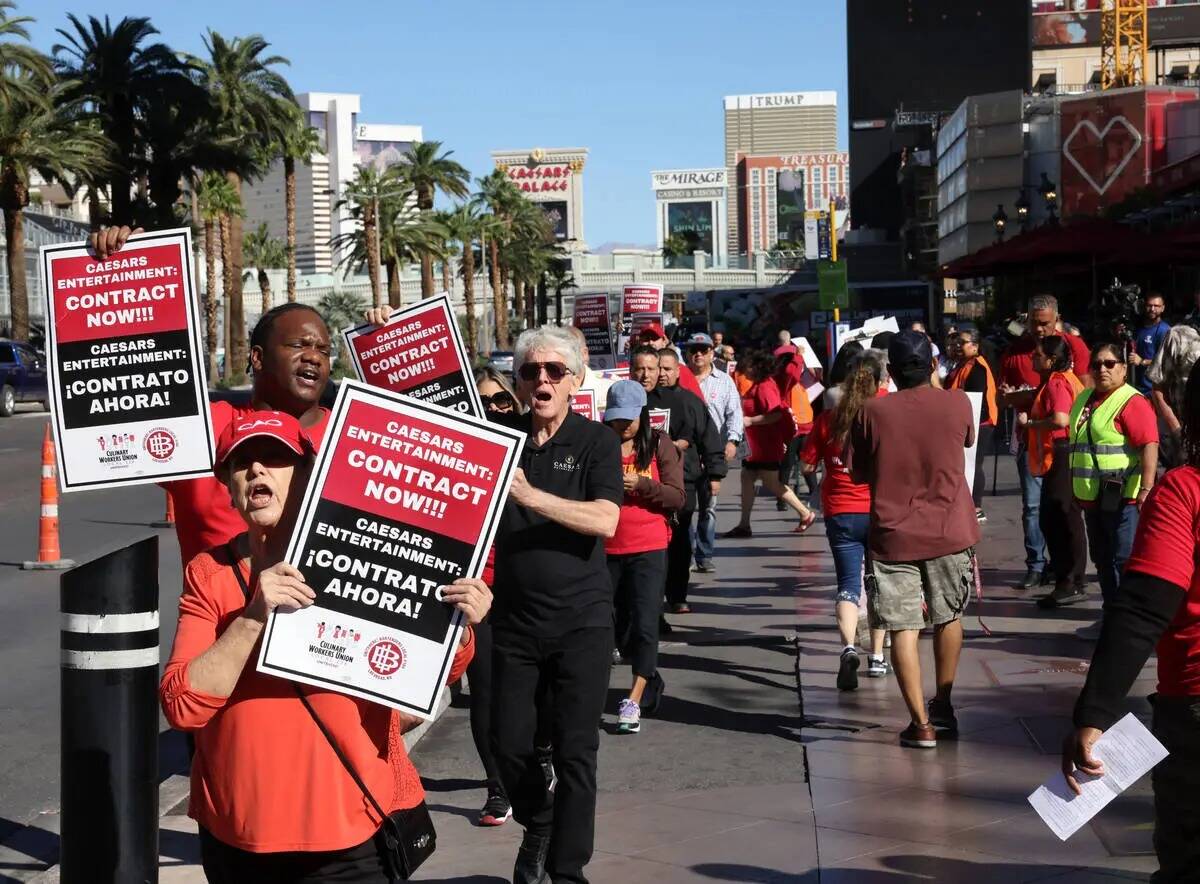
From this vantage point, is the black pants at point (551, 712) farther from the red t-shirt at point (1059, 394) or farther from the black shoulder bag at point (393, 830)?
the red t-shirt at point (1059, 394)

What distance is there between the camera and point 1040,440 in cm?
1137

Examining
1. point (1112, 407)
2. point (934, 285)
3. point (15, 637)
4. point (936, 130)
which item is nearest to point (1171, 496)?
point (1112, 407)

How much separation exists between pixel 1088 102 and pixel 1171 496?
80.7 meters

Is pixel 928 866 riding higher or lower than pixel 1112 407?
lower

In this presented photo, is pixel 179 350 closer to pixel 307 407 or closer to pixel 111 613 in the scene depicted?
pixel 307 407

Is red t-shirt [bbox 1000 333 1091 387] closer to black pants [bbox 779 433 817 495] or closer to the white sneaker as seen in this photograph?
black pants [bbox 779 433 817 495]

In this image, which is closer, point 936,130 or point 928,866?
point 928,866

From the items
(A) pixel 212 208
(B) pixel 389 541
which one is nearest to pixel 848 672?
(B) pixel 389 541

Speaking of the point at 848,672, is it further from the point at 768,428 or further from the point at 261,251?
the point at 261,251

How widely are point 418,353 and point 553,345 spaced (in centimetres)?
152

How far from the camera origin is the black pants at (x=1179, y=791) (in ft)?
11.9

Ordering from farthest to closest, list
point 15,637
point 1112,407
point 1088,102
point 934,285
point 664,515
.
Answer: point 934,285, point 1088,102, point 15,637, point 1112,407, point 664,515

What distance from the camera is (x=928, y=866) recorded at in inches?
219

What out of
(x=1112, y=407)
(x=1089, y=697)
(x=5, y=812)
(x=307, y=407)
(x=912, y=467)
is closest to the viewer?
(x=1089, y=697)
